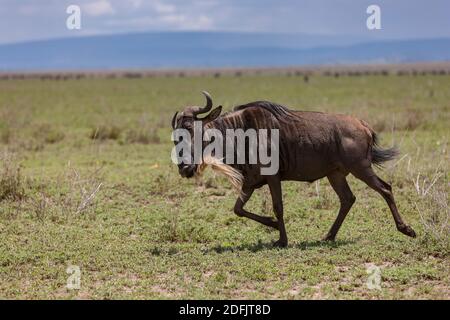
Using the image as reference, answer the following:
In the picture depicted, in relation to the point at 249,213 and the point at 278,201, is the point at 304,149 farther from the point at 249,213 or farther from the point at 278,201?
the point at 249,213

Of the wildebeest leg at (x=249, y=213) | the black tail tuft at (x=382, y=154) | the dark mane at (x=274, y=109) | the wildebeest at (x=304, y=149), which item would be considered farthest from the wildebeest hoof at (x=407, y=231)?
the dark mane at (x=274, y=109)

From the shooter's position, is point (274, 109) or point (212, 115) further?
point (274, 109)

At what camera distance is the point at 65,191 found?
464 inches

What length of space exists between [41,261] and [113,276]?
42.4 inches

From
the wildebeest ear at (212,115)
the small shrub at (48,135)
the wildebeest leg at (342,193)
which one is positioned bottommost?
the small shrub at (48,135)

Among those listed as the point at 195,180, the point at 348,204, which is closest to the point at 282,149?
the point at 348,204

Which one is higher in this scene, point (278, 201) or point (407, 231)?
point (278, 201)

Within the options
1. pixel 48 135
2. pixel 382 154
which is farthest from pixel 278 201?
pixel 48 135

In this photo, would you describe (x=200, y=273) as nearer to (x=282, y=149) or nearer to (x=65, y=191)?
(x=282, y=149)

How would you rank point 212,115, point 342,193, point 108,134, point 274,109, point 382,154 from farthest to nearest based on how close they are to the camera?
point 108,134, point 342,193, point 382,154, point 274,109, point 212,115

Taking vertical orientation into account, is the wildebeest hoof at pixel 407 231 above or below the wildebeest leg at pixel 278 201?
below

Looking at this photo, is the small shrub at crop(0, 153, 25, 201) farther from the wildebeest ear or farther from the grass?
the wildebeest ear

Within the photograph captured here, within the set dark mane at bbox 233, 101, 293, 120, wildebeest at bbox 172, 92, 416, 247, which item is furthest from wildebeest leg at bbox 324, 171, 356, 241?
dark mane at bbox 233, 101, 293, 120

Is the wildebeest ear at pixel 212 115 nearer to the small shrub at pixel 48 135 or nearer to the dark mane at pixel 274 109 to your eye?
the dark mane at pixel 274 109
